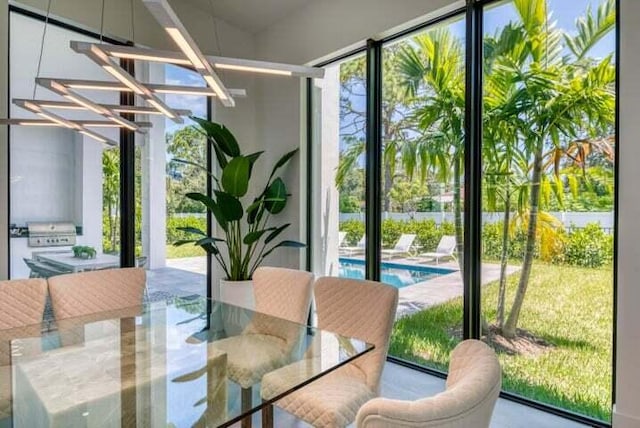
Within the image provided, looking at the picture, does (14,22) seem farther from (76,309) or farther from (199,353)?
(199,353)

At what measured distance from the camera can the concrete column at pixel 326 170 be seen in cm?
402

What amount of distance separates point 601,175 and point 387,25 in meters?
1.98

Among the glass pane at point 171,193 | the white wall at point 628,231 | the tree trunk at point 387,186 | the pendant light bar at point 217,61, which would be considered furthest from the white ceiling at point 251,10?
the white wall at point 628,231

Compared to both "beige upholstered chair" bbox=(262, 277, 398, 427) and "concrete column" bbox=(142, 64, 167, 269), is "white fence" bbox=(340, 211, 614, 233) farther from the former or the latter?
"concrete column" bbox=(142, 64, 167, 269)

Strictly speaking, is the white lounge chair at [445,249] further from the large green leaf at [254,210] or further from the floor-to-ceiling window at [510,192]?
the large green leaf at [254,210]

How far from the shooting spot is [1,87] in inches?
123

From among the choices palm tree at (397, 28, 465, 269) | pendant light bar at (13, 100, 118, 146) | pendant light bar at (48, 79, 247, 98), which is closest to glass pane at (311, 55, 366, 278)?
palm tree at (397, 28, 465, 269)

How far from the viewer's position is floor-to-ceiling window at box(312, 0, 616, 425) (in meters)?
2.46

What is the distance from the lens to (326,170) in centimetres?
412

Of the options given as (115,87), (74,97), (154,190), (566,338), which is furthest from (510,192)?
(154,190)

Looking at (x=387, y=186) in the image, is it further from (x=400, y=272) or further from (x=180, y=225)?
(x=180, y=225)

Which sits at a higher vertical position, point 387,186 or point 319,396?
point 387,186

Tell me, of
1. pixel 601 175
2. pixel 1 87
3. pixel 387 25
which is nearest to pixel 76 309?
pixel 1 87

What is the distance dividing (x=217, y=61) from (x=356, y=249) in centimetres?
251
